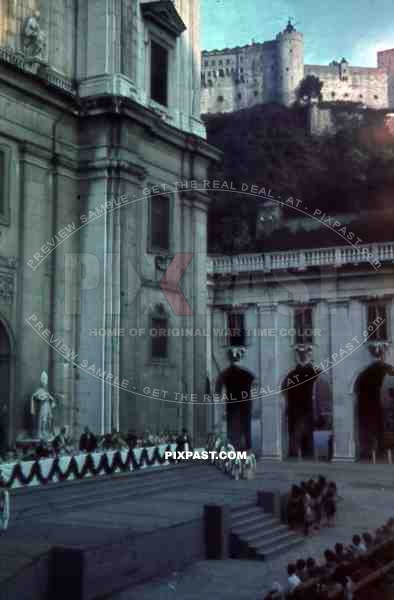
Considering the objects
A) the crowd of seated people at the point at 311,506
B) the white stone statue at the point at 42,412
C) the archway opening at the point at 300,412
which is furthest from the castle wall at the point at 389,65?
the crowd of seated people at the point at 311,506

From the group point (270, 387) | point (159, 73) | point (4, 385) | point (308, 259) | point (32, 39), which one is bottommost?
point (4, 385)

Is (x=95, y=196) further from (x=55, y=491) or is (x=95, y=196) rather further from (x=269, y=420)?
(x=269, y=420)

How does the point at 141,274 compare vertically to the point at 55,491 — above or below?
above

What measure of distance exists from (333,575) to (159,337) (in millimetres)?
22174

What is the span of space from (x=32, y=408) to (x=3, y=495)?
11.3m

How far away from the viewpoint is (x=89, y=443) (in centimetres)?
2903

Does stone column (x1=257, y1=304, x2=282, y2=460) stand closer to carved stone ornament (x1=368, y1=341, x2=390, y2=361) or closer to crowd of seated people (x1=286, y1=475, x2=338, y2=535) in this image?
carved stone ornament (x1=368, y1=341, x2=390, y2=361)

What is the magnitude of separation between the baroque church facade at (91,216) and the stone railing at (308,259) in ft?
42.8

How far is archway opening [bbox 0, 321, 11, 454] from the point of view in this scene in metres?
28.9

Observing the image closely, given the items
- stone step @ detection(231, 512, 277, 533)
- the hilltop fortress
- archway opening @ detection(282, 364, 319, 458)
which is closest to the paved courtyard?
stone step @ detection(231, 512, 277, 533)

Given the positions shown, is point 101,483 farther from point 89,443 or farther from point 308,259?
point 308,259

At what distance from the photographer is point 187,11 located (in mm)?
39594

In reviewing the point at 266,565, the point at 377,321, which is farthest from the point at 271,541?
the point at 377,321

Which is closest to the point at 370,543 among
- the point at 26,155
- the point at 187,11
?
the point at 26,155
